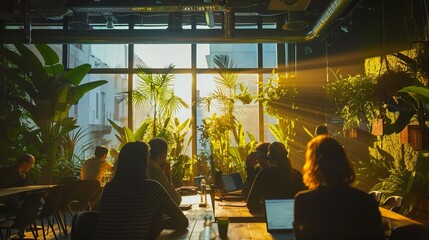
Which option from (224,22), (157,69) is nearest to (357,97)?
(224,22)

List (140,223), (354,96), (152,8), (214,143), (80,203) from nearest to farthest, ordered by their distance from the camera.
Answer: (140,223)
(354,96)
(80,203)
(152,8)
(214,143)

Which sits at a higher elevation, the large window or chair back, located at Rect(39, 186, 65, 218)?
the large window

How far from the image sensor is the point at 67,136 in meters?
8.53

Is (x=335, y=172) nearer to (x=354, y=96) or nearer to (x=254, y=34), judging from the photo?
(x=354, y=96)

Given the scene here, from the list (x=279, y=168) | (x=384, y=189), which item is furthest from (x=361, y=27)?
(x=279, y=168)

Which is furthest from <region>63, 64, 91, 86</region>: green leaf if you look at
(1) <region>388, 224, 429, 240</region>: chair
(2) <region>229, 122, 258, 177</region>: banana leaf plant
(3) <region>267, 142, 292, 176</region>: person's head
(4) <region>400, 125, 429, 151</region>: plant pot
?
(1) <region>388, 224, 429, 240</region>: chair

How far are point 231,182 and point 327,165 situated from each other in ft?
9.33

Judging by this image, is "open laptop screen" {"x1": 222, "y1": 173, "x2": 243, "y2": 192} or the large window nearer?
"open laptop screen" {"x1": 222, "y1": 173, "x2": 243, "y2": 192}

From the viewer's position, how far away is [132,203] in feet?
7.97

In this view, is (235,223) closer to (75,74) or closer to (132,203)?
(132,203)

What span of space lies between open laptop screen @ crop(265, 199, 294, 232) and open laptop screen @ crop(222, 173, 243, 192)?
2.04m

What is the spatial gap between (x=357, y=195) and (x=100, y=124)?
8.12 meters

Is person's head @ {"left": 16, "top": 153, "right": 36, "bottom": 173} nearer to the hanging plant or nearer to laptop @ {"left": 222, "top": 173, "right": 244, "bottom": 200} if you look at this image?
laptop @ {"left": 222, "top": 173, "right": 244, "bottom": 200}

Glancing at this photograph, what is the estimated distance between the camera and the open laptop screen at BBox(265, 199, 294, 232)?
2.46 meters
